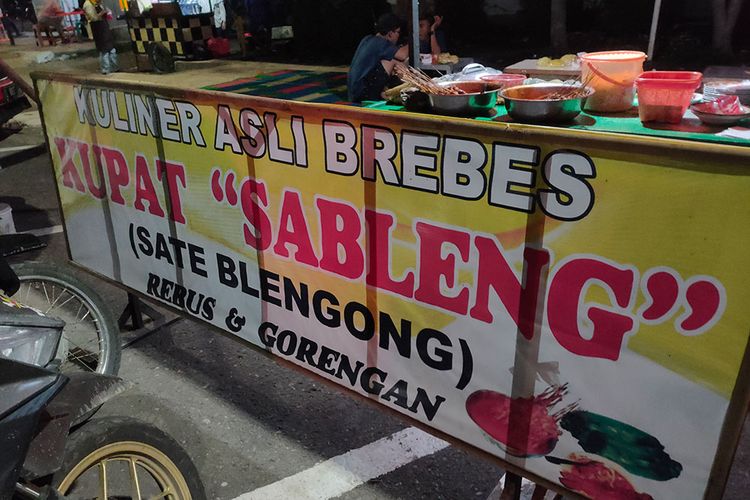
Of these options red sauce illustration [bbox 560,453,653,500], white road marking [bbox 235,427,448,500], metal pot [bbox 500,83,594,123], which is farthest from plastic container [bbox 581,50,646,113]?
white road marking [bbox 235,427,448,500]

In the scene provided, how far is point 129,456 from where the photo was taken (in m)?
2.26

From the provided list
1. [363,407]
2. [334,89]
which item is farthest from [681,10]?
[363,407]

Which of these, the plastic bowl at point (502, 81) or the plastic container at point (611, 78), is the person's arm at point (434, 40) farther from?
the plastic container at point (611, 78)

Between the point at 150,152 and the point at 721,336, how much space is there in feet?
9.91

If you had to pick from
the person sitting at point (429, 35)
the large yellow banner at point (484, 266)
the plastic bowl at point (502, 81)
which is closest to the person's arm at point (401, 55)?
the plastic bowl at point (502, 81)

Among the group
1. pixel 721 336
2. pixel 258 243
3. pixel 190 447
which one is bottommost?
pixel 190 447

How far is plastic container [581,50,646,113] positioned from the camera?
2830mm

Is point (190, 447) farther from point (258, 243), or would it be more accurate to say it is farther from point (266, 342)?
point (258, 243)

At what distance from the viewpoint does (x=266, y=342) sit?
3215 millimetres

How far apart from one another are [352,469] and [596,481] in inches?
51.8

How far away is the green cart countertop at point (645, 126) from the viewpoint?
2.38 m

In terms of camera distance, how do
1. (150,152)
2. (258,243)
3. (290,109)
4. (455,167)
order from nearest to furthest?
1. (455,167)
2. (290,109)
3. (258,243)
4. (150,152)

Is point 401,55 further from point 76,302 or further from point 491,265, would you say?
point 491,265

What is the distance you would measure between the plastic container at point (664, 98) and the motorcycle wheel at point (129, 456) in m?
2.47
